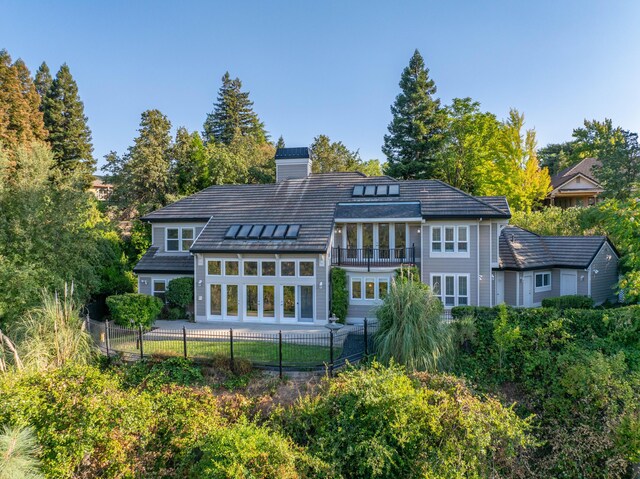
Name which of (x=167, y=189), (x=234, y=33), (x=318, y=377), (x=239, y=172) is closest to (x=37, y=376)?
(x=318, y=377)

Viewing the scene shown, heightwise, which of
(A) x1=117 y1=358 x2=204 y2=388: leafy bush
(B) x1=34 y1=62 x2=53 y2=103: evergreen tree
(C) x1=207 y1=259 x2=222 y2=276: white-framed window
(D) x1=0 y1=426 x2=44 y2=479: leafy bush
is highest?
(B) x1=34 y1=62 x2=53 y2=103: evergreen tree

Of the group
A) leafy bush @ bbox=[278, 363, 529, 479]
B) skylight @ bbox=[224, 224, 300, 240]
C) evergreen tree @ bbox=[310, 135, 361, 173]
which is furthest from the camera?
evergreen tree @ bbox=[310, 135, 361, 173]

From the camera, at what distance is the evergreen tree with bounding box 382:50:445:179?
34.7 meters

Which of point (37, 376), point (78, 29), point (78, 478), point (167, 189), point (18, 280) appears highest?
point (78, 29)

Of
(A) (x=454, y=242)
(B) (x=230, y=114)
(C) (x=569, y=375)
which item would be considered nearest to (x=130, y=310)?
(A) (x=454, y=242)

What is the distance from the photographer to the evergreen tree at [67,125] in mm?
38094

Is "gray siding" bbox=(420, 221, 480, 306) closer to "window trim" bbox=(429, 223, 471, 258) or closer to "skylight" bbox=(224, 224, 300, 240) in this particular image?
"window trim" bbox=(429, 223, 471, 258)

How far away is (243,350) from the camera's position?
512 inches

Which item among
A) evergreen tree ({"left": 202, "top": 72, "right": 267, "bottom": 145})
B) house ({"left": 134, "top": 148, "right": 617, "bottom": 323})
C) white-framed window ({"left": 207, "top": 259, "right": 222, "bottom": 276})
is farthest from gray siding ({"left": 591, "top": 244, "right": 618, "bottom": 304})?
evergreen tree ({"left": 202, "top": 72, "right": 267, "bottom": 145})

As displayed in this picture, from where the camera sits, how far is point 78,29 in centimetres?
1503

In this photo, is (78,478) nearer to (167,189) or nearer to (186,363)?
(186,363)

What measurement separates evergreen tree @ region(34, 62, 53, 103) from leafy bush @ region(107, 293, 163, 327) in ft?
121

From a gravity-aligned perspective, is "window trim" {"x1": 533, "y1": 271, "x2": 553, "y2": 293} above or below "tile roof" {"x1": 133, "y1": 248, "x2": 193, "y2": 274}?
below

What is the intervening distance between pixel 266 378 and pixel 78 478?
18.2 feet
